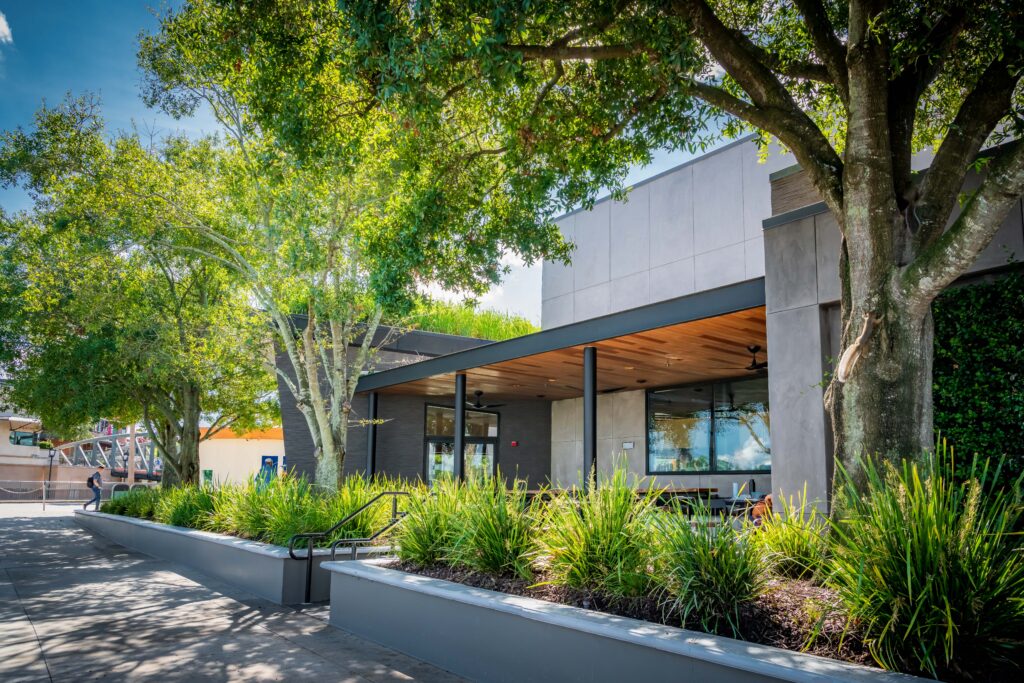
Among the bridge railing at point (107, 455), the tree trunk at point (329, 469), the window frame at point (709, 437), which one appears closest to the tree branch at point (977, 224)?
the window frame at point (709, 437)

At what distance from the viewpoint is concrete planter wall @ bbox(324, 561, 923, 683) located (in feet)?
11.4

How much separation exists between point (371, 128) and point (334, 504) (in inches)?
178

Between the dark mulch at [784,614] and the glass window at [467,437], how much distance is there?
14026 mm

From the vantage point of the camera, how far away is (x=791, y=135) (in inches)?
233

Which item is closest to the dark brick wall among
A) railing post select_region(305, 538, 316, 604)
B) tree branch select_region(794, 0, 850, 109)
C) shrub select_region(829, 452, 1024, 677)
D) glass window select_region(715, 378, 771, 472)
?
glass window select_region(715, 378, 771, 472)

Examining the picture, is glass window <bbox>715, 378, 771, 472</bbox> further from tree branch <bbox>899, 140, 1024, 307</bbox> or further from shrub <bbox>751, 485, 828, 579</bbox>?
tree branch <bbox>899, 140, 1024, 307</bbox>

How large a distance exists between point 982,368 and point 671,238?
30.3ft

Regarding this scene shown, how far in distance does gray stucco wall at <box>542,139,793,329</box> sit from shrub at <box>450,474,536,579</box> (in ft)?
25.6

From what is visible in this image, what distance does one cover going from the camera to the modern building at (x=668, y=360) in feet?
26.8

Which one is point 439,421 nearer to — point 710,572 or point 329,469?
point 329,469

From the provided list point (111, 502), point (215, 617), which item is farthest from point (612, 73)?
point (111, 502)

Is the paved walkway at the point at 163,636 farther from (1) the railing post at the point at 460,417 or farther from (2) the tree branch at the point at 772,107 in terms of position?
(1) the railing post at the point at 460,417

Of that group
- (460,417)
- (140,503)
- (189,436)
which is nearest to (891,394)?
(460,417)

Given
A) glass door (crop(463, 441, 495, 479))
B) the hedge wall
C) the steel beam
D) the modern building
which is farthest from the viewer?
glass door (crop(463, 441, 495, 479))
